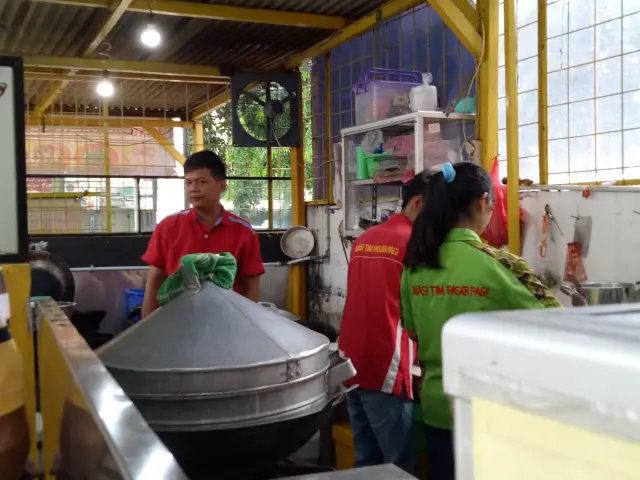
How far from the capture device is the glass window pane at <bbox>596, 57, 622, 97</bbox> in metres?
3.13

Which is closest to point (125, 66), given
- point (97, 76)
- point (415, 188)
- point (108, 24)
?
point (97, 76)

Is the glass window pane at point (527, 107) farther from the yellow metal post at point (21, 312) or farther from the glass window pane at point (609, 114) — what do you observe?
the yellow metal post at point (21, 312)

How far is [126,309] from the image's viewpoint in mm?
5938

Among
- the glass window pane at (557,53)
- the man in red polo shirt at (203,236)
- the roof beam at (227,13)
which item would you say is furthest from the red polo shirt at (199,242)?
the roof beam at (227,13)

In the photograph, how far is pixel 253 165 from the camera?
13.6 m

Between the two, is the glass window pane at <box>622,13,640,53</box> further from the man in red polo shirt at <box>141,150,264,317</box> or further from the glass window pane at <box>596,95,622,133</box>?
the man in red polo shirt at <box>141,150,264,317</box>

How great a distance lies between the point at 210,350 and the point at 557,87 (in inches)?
101

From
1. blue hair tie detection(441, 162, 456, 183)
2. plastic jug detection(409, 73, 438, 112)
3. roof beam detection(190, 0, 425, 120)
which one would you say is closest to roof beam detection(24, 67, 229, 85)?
roof beam detection(190, 0, 425, 120)

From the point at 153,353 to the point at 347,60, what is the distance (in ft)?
14.3

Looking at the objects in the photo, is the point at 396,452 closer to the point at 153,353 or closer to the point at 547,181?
the point at 153,353

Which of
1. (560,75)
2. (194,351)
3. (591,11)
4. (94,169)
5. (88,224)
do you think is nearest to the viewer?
(194,351)

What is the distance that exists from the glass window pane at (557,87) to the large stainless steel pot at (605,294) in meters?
1.18

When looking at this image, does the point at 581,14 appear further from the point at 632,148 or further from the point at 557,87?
the point at 632,148

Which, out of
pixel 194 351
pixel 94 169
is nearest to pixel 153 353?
pixel 194 351
